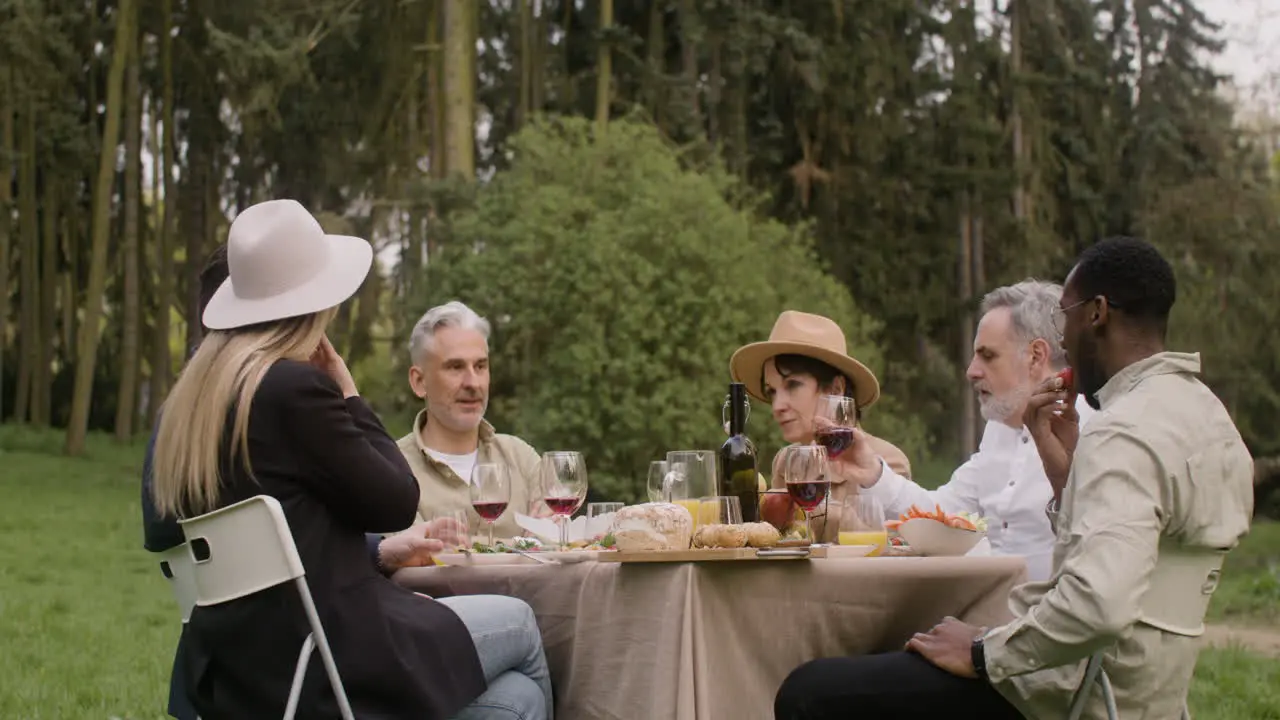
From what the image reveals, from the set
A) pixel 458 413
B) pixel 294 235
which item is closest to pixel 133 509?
pixel 458 413

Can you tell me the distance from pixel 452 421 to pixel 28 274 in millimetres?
27909

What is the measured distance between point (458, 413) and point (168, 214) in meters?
26.2

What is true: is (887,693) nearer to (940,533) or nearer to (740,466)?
(940,533)

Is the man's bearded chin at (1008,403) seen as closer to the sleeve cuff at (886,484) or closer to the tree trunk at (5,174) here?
the sleeve cuff at (886,484)

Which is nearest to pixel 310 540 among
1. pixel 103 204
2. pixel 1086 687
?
pixel 1086 687

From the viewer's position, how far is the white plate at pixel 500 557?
4.59 meters

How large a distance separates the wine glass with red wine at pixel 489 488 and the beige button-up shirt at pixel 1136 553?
5.26ft

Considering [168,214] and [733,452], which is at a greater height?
[168,214]

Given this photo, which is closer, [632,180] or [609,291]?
[609,291]

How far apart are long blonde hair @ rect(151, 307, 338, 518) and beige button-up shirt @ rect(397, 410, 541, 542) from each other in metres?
1.76

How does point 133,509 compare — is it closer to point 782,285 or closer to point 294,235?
point 782,285

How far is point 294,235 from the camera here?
469cm

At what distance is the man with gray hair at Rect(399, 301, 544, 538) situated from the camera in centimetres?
647

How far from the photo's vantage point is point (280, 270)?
4.57 meters
